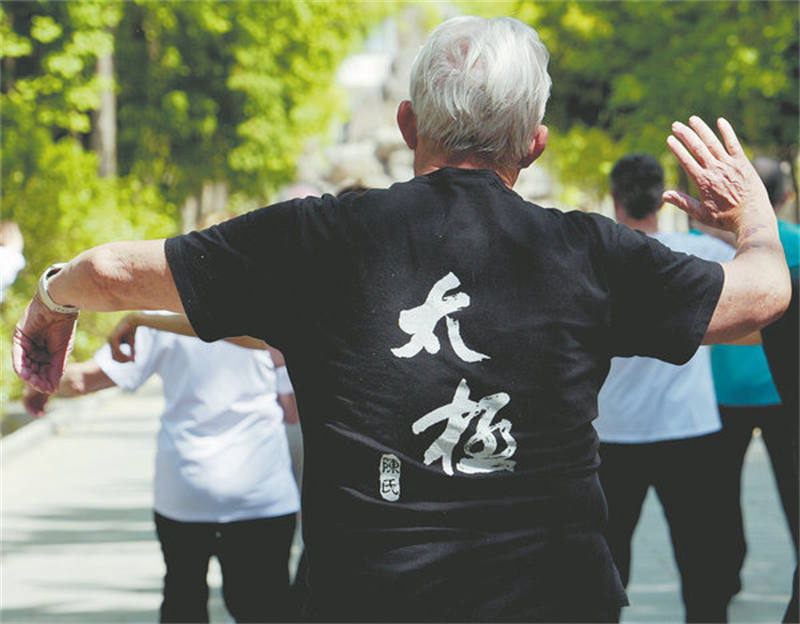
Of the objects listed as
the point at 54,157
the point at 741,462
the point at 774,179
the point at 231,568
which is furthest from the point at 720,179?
the point at 54,157

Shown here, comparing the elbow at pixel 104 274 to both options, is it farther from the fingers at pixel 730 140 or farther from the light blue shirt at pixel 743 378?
the light blue shirt at pixel 743 378

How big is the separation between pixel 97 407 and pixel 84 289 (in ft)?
54.6

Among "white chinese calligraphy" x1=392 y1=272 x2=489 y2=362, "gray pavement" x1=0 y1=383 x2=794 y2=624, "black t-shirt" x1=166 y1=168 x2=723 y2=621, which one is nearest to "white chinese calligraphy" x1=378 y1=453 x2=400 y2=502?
"black t-shirt" x1=166 y1=168 x2=723 y2=621

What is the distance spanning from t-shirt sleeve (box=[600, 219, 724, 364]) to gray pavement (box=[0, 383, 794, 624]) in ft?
14.8

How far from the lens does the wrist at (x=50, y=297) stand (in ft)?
9.00

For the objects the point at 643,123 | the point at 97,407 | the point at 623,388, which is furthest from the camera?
the point at 643,123

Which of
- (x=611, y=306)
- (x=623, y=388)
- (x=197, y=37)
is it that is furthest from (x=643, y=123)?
(x=611, y=306)

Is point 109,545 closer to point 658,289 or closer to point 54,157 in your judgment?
point 658,289

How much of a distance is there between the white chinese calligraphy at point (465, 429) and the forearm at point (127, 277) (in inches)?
20.1

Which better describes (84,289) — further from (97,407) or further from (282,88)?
→ (282,88)

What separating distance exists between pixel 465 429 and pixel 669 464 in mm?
3446

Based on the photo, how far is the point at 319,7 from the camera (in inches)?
985

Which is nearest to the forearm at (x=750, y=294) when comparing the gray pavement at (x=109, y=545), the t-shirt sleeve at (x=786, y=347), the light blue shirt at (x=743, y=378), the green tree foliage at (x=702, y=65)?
Answer: the t-shirt sleeve at (x=786, y=347)

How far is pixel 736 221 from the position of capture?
2.77m
